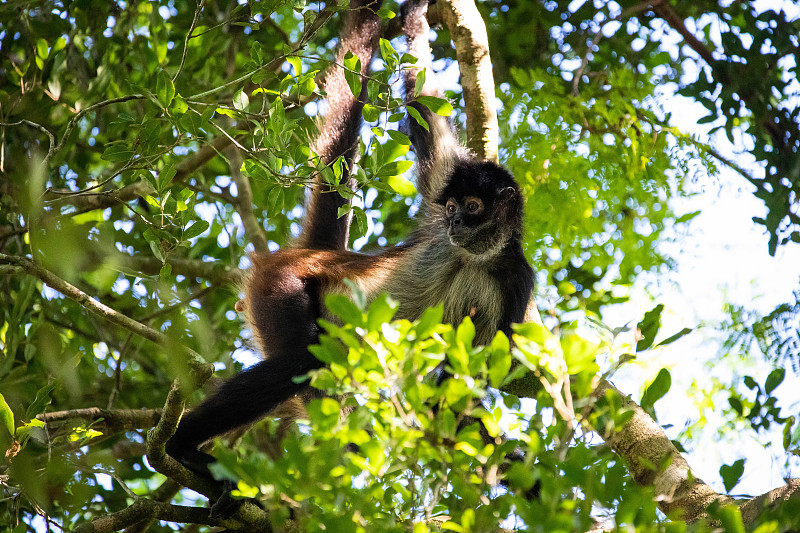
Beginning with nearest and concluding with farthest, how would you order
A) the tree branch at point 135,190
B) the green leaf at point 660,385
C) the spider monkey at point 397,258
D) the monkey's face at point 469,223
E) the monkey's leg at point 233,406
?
the green leaf at point 660,385, the monkey's leg at point 233,406, the spider monkey at point 397,258, the tree branch at point 135,190, the monkey's face at point 469,223

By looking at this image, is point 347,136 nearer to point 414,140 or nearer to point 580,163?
point 414,140

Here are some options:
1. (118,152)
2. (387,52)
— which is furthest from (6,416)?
(387,52)

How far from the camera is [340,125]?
Result: 4.71 m

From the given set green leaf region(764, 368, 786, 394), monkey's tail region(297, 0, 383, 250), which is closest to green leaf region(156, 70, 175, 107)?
monkey's tail region(297, 0, 383, 250)

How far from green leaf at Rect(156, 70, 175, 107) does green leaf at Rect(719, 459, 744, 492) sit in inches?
95.5

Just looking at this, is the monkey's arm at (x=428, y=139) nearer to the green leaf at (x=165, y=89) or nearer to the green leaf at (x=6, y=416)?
the green leaf at (x=165, y=89)

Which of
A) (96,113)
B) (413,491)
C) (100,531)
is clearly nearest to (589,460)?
(413,491)

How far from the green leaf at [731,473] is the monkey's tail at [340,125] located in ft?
9.43

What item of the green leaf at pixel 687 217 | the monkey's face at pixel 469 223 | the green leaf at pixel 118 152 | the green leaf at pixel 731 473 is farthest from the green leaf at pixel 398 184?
the green leaf at pixel 687 217

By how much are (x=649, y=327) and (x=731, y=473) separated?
0.50 metres

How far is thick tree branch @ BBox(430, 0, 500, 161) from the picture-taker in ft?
14.0

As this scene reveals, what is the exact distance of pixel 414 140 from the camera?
4922 millimetres

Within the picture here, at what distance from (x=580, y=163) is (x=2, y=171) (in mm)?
3603

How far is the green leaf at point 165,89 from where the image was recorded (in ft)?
9.57
